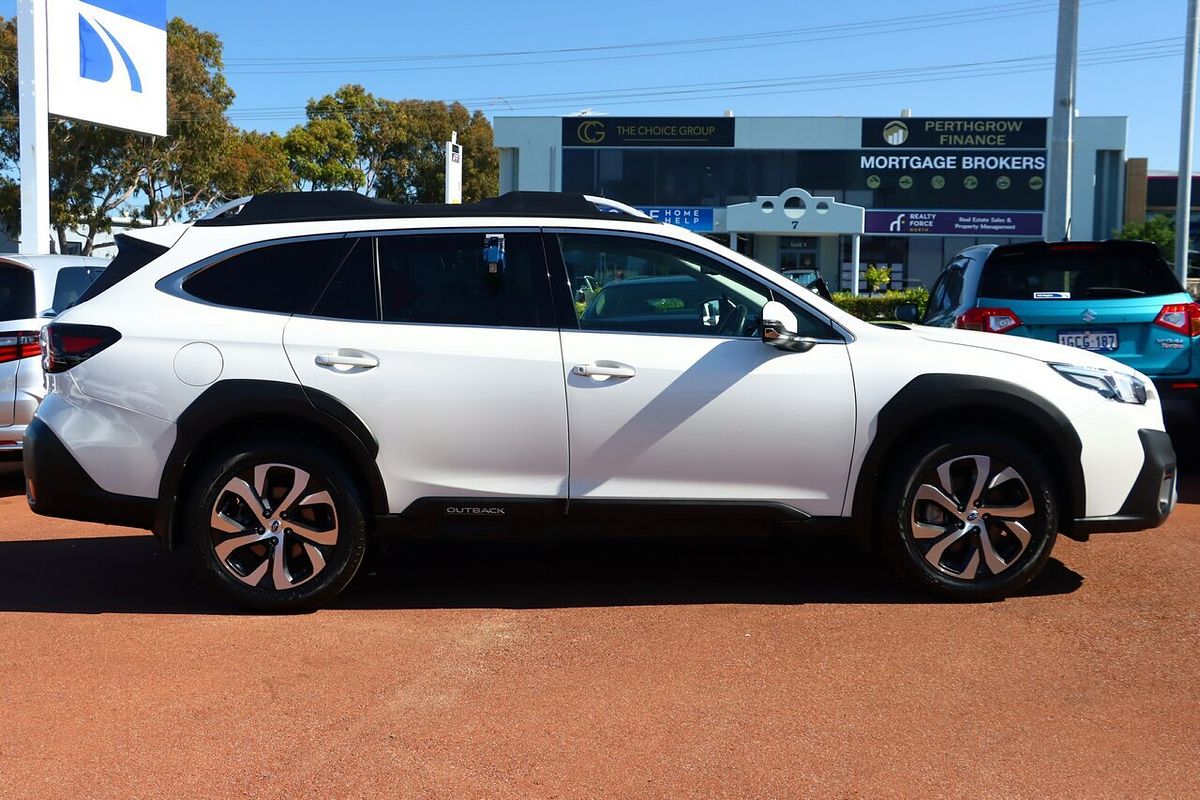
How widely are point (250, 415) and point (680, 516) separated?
6.36 ft

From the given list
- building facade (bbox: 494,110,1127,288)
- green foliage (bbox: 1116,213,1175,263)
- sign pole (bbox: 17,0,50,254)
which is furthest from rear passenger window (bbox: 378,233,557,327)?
building facade (bbox: 494,110,1127,288)

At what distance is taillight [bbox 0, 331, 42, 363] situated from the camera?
7855 mm

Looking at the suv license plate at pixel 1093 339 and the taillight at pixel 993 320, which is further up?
the taillight at pixel 993 320

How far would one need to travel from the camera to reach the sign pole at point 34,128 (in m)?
14.1

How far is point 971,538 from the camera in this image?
5.34m

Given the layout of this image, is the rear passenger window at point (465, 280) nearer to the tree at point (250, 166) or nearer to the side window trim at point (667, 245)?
the side window trim at point (667, 245)

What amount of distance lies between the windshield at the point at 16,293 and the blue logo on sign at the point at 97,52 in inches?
308

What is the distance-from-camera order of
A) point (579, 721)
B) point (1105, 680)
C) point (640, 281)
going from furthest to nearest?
point (640, 281) < point (1105, 680) < point (579, 721)

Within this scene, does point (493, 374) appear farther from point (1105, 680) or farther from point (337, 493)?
point (1105, 680)

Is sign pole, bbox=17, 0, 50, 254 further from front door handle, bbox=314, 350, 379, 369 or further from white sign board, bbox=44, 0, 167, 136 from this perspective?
front door handle, bbox=314, 350, 379, 369

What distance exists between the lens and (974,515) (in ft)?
17.5

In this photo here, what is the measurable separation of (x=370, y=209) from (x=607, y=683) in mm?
2487

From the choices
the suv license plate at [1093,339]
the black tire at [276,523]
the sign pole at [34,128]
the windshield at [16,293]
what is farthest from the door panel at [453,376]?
the sign pole at [34,128]

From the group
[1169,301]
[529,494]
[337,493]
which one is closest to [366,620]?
[337,493]
